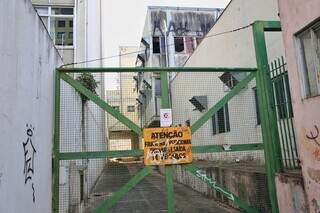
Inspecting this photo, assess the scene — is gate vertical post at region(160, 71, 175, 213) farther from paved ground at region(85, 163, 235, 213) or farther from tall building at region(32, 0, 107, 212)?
tall building at region(32, 0, 107, 212)

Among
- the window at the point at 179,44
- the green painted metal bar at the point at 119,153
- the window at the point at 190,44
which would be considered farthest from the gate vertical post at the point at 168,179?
the window at the point at 190,44

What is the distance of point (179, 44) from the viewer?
25.8 m

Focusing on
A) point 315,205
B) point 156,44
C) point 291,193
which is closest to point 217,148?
point 291,193

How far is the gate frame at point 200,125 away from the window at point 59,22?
24.9ft

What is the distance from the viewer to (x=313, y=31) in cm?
491

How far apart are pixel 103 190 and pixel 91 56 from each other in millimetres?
5885

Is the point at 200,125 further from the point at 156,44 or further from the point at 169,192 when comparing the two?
the point at 156,44

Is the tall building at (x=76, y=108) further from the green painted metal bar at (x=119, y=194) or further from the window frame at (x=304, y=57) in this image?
the window frame at (x=304, y=57)

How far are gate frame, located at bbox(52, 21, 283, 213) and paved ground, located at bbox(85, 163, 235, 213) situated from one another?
1308 mm

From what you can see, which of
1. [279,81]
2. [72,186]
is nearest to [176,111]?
[279,81]

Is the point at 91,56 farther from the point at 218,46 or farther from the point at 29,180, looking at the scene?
the point at 29,180

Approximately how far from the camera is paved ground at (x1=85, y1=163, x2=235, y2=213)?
344 inches

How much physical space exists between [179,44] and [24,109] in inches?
882

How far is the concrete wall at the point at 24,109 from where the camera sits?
11.3 ft
